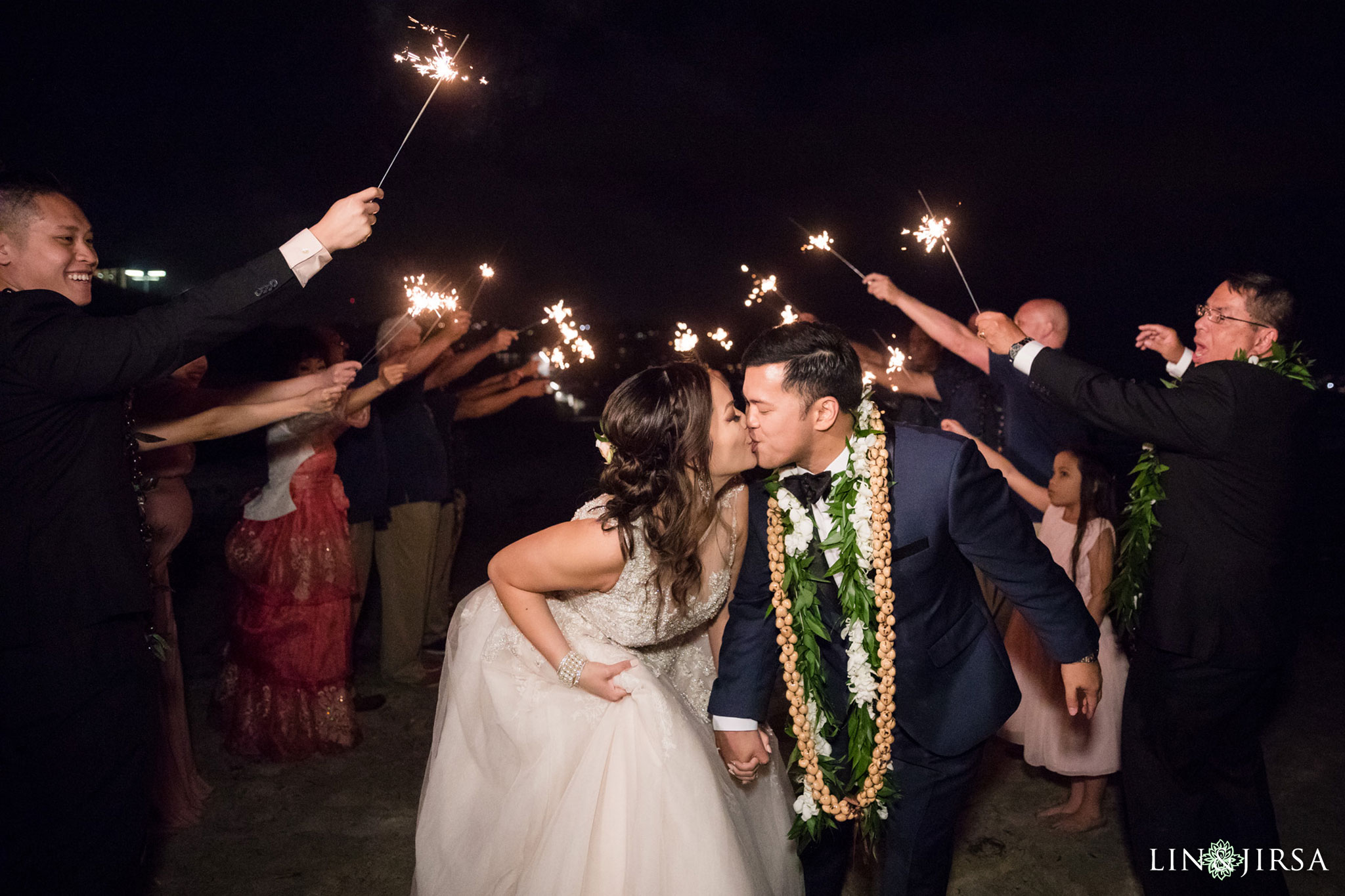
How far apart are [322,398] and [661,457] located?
1652 mm

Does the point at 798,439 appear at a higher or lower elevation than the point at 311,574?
higher

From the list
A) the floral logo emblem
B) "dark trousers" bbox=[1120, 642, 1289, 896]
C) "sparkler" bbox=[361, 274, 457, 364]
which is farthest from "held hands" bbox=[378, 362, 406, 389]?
the floral logo emblem

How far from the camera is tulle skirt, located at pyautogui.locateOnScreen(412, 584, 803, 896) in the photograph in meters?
2.22

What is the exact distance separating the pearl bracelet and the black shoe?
8.80 ft

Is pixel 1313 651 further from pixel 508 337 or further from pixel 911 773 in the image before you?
pixel 508 337

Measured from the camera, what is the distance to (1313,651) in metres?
5.81

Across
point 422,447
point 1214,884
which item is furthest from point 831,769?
point 422,447

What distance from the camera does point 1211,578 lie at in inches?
104

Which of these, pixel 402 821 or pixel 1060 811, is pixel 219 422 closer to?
pixel 402 821

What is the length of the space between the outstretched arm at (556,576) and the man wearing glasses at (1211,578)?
1.67 meters

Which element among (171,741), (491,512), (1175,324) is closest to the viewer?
(171,741)

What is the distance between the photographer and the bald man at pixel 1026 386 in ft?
12.8

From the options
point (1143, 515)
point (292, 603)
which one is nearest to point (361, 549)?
point (292, 603)

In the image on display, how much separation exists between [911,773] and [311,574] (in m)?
3.16
